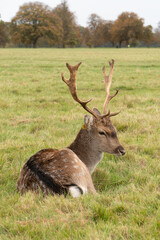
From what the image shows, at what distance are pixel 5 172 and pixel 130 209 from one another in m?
1.95

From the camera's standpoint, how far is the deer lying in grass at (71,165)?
3.04m

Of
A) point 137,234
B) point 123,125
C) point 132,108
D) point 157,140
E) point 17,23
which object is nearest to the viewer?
point 137,234

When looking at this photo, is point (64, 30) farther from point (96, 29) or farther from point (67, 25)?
point (96, 29)

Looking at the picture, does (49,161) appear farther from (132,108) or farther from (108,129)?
(132,108)

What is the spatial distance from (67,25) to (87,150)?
8865cm

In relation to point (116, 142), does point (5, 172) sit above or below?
below

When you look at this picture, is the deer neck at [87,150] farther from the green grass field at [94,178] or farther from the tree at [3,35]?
the tree at [3,35]

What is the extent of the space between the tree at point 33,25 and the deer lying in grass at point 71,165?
243 ft

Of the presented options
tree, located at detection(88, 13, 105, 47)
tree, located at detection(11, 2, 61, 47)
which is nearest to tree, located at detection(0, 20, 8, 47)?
tree, located at detection(11, 2, 61, 47)

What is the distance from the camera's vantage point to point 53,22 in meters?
80.5

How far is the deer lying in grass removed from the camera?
304 cm

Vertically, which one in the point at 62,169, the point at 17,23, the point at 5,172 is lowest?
the point at 5,172

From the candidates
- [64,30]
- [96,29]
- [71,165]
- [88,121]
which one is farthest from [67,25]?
[71,165]

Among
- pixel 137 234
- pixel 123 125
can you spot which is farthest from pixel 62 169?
pixel 123 125
